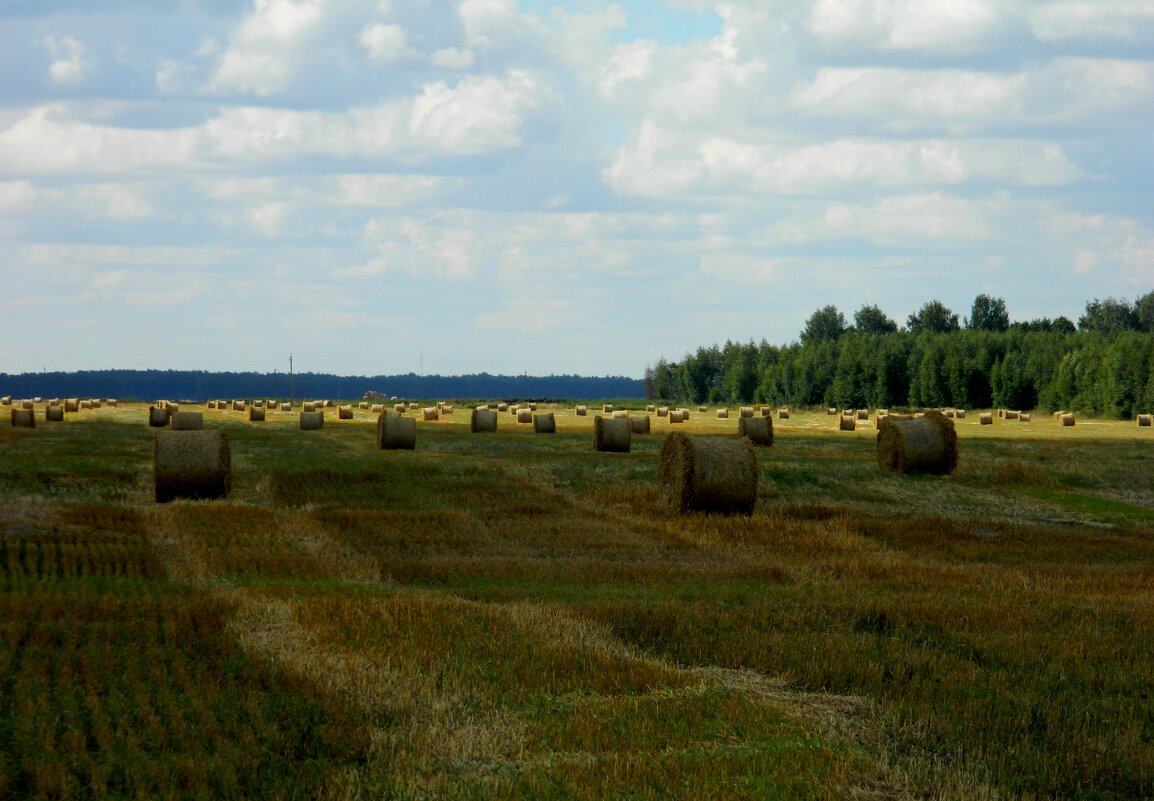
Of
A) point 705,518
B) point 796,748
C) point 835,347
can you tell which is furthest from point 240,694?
point 835,347

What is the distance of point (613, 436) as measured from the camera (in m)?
50.8

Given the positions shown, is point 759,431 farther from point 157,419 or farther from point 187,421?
point 157,419

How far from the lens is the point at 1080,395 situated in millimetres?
122375

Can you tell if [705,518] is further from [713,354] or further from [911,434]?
[713,354]

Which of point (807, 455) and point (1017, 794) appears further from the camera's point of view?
point (807, 455)

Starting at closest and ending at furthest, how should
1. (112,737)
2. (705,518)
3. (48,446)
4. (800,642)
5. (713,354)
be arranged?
1. (112,737)
2. (800,642)
3. (705,518)
4. (48,446)
5. (713,354)

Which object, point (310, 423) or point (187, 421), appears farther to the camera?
point (310, 423)

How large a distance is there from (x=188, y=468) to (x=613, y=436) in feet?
68.9

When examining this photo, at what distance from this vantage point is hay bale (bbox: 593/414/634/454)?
50.7 m

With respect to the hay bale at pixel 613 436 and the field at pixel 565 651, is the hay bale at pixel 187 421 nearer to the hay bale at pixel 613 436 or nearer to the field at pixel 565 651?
the hay bale at pixel 613 436

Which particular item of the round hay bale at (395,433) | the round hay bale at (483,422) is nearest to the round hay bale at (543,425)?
the round hay bale at (483,422)

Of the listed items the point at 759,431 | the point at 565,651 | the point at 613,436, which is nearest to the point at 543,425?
the point at 759,431

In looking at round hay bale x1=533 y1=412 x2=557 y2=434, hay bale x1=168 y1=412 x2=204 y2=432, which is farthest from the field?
round hay bale x1=533 y1=412 x2=557 y2=434

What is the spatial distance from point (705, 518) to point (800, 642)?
Answer: 15.2 metres
